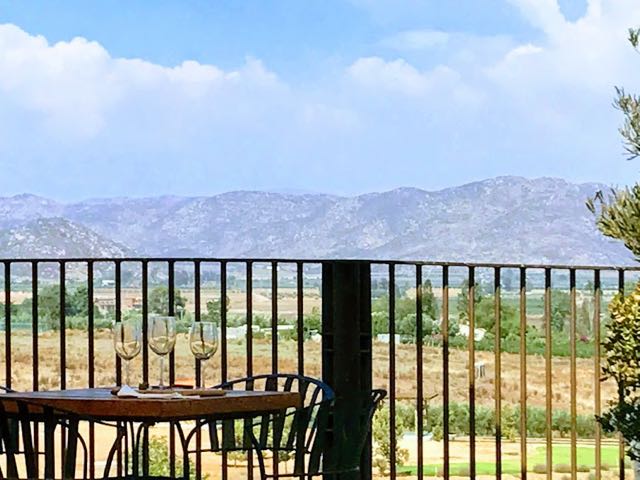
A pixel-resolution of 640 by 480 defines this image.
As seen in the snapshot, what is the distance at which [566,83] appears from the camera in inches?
877

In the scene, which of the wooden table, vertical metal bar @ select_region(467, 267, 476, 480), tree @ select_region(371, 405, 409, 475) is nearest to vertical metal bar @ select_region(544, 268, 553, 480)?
vertical metal bar @ select_region(467, 267, 476, 480)

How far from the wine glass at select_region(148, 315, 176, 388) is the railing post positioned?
1.00m

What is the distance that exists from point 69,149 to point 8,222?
9.29 meters

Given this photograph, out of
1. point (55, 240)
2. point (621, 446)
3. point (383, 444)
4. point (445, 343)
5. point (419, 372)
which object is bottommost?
point (383, 444)

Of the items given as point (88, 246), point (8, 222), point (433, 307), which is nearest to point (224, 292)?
point (433, 307)

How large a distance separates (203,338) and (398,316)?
1684 mm

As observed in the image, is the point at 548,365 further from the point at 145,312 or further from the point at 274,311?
the point at 145,312

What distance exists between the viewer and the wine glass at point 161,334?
3.45 m

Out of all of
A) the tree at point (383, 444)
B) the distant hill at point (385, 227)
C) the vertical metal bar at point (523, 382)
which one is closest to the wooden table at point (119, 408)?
the vertical metal bar at point (523, 382)

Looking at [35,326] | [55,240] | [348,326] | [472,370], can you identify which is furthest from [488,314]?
[55,240]

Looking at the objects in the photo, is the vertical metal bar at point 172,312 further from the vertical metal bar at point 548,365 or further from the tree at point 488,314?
the vertical metal bar at point 548,365

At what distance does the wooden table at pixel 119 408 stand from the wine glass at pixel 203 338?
0.83 ft

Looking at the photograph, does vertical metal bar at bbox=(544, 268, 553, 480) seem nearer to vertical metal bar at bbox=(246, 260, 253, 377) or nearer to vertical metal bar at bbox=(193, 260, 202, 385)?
vertical metal bar at bbox=(246, 260, 253, 377)

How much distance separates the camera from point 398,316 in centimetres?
503
